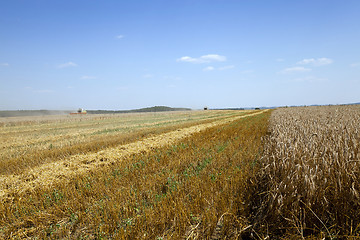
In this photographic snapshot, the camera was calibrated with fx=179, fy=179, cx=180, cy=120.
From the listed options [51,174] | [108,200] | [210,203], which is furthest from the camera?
[51,174]

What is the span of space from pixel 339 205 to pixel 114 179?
17.3 ft

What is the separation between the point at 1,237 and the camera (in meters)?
3.49

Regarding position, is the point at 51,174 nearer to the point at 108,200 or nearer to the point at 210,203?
the point at 108,200

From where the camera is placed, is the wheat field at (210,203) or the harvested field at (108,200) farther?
the harvested field at (108,200)

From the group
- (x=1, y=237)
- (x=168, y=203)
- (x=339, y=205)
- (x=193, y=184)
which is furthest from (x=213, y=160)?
(x=1, y=237)

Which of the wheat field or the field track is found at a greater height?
the wheat field

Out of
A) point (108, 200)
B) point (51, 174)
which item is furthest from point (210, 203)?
point (51, 174)

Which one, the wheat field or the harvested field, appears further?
the harvested field

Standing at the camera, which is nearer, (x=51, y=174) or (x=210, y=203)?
(x=210, y=203)

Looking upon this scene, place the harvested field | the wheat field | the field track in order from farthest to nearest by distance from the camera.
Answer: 1. the field track
2. the harvested field
3. the wheat field

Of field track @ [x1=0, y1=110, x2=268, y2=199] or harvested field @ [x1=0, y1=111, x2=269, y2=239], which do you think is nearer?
harvested field @ [x1=0, y1=111, x2=269, y2=239]

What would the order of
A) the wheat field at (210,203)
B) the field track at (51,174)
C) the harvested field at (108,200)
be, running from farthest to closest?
the field track at (51,174) < the harvested field at (108,200) < the wheat field at (210,203)

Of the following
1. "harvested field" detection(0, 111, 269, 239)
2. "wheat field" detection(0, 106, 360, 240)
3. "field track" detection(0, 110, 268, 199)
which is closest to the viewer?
"wheat field" detection(0, 106, 360, 240)

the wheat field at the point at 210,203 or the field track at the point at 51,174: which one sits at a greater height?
the wheat field at the point at 210,203
